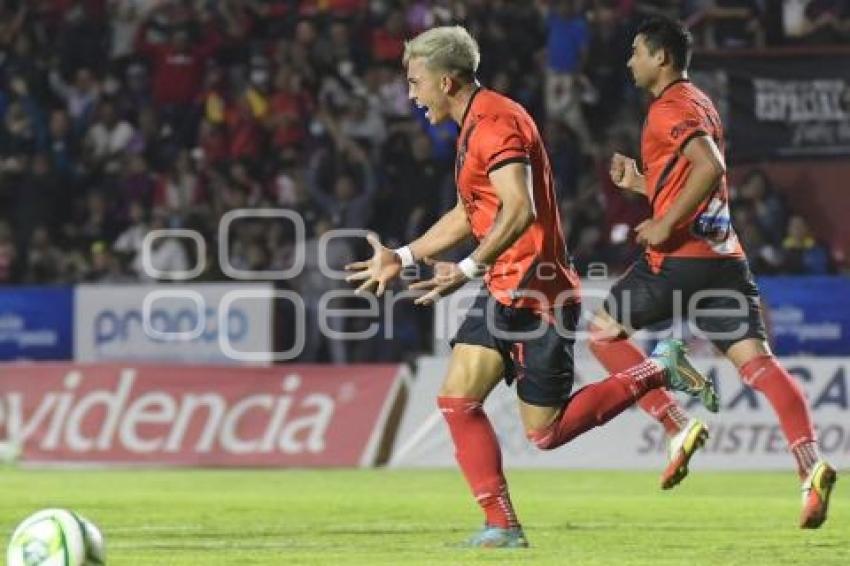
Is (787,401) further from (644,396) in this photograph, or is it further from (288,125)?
(288,125)

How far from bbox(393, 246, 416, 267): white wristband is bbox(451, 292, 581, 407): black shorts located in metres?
0.40

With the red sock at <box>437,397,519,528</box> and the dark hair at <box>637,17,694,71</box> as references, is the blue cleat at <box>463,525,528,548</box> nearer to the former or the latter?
the red sock at <box>437,397,519,528</box>

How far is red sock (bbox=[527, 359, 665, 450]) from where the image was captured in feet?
31.6

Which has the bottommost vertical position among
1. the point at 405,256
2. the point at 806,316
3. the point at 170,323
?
the point at 170,323

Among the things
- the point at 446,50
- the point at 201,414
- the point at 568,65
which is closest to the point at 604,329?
the point at 446,50

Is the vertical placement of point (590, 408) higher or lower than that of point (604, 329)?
lower

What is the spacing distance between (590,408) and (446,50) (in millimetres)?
1784

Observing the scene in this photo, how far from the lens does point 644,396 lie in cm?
1003

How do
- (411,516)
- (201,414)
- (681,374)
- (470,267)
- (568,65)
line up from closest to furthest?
(470,267) → (681,374) → (411,516) → (201,414) → (568,65)

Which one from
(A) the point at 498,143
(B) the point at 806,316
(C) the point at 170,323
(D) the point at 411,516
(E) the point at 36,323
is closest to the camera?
(A) the point at 498,143

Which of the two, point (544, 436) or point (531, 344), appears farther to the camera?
point (544, 436)

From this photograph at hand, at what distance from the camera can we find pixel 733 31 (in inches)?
818

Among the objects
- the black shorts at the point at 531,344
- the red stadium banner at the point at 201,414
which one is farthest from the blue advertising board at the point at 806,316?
the black shorts at the point at 531,344

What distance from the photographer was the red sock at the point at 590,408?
31.6 feet
